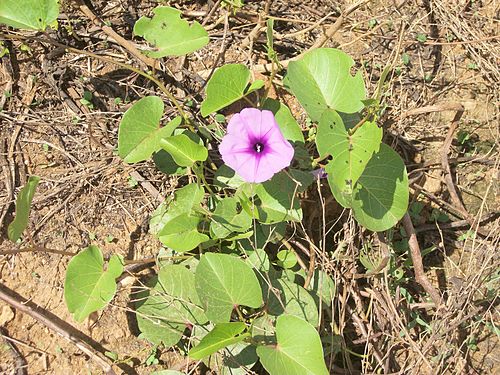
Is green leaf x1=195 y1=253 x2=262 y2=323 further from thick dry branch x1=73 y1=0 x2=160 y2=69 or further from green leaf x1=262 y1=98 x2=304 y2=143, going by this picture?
thick dry branch x1=73 y1=0 x2=160 y2=69

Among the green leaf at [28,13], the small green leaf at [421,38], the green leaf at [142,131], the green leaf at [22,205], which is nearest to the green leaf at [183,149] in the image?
the green leaf at [142,131]

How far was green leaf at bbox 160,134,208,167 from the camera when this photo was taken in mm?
1729

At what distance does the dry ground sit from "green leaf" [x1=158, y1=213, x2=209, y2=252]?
253 mm

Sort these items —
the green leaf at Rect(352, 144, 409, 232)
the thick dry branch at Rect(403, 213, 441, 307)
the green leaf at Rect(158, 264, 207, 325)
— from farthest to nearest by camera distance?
the thick dry branch at Rect(403, 213, 441, 307) → the green leaf at Rect(158, 264, 207, 325) → the green leaf at Rect(352, 144, 409, 232)

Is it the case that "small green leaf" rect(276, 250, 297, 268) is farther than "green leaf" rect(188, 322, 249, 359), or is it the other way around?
"small green leaf" rect(276, 250, 297, 268)

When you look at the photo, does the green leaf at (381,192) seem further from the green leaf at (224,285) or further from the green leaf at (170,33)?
the green leaf at (170,33)

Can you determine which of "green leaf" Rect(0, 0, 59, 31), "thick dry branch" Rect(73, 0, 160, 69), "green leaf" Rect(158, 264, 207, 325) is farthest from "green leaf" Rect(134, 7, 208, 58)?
"green leaf" Rect(158, 264, 207, 325)

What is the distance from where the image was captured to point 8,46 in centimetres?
209

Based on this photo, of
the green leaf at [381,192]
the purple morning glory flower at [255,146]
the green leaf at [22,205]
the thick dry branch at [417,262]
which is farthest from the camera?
the thick dry branch at [417,262]

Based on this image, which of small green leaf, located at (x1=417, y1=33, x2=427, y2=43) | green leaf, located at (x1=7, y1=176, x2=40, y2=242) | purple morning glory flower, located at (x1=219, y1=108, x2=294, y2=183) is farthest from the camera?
small green leaf, located at (x1=417, y1=33, x2=427, y2=43)

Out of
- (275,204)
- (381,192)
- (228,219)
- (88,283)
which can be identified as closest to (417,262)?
(381,192)

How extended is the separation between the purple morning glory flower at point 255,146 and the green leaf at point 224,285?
23 centimetres

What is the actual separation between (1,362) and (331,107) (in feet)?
4.09

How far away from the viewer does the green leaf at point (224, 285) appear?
1.68 m
